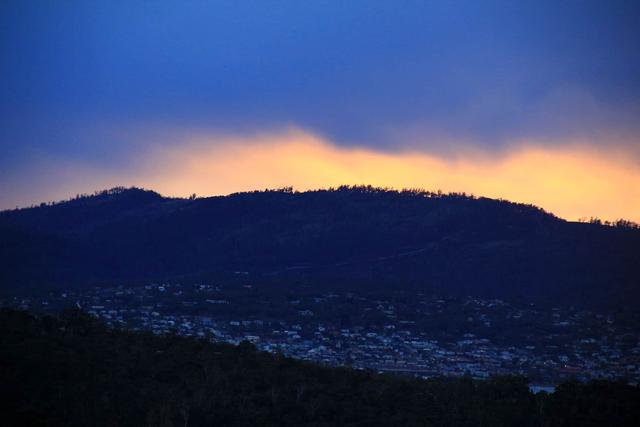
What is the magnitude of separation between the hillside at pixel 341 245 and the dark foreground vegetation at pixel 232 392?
141 ft

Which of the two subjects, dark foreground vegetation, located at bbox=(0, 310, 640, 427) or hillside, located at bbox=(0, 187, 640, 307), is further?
hillside, located at bbox=(0, 187, 640, 307)

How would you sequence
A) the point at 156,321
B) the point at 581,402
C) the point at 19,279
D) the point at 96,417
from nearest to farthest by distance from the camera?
1. the point at 96,417
2. the point at 581,402
3. the point at 156,321
4. the point at 19,279

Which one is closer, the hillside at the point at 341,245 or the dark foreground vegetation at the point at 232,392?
the dark foreground vegetation at the point at 232,392

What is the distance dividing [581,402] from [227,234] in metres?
65.9

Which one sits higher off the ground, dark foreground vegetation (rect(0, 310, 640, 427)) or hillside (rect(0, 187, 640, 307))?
hillside (rect(0, 187, 640, 307))

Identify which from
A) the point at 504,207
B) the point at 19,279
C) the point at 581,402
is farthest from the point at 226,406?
the point at 504,207

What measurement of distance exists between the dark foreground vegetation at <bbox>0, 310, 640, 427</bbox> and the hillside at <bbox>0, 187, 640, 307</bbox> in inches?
1690

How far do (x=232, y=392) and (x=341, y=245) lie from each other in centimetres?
6204

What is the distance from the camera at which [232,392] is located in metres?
35.2

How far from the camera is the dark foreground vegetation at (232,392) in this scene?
32.3 meters

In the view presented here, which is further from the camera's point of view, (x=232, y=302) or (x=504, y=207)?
(x=504, y=207)

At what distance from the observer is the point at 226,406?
3388 centimetres

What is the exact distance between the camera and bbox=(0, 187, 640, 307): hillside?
8488 centimetres

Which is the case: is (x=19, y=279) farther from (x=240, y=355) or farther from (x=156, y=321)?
(x=240, y=355)
